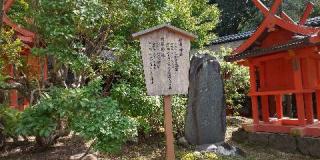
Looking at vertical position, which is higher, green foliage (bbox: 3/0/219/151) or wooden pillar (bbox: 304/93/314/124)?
green foliage (bbox: 3/0/219/151)

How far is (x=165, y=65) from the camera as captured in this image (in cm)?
727

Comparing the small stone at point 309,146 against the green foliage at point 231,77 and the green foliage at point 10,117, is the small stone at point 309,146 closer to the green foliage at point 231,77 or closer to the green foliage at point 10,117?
the green foliage at point 231,77

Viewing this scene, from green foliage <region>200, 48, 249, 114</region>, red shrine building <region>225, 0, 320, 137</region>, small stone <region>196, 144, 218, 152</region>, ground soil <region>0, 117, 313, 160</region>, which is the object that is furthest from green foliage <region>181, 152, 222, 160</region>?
green foliage <region>200, 48, 249, 114</region>

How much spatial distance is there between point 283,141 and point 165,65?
4.50 m

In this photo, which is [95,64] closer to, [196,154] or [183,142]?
[183,142]

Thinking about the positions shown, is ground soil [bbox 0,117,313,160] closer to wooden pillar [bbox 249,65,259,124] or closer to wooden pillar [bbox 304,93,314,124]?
wooden pillar [bbox 249,65,259,124]

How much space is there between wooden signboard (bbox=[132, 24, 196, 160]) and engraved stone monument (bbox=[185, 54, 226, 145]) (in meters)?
2.04

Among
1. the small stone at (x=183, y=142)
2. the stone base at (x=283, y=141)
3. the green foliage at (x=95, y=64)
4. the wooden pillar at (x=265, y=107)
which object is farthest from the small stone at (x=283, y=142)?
the green foliage at (x=95, y=64)

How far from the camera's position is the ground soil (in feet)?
30.3

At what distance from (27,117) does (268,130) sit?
6542mm

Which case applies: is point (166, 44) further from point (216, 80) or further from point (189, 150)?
point (189, 150)

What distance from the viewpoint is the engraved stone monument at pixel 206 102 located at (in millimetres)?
9359

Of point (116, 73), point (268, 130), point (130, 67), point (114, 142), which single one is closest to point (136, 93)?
point (130, 67)

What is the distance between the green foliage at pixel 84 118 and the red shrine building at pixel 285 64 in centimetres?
463
